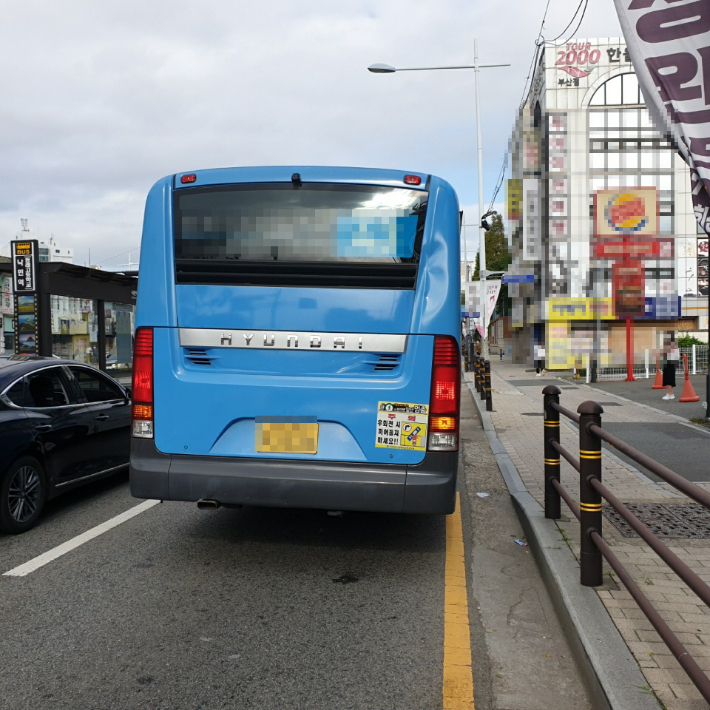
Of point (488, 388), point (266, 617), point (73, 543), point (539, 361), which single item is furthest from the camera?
point (539, 361)

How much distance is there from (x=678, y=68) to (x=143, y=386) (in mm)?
4336

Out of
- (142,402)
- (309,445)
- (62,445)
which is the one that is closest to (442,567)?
(309,445)

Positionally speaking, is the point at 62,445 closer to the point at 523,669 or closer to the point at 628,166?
the point at 523,669

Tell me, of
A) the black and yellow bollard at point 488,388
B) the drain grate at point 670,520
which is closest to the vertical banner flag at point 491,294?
the black and yellow bollard at point 488,388

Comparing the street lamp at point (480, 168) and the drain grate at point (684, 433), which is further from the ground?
the street lamp at point (480, 168)

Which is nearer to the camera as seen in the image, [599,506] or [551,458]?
[599,506]

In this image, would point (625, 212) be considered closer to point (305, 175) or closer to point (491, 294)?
point (491, 294)

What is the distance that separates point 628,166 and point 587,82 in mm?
5116

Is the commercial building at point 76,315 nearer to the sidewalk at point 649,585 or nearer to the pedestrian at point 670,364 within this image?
the sidewalk at point 649,585

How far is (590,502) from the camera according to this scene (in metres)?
3.99

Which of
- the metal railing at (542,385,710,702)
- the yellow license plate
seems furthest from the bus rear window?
the metal railing at (542,385,710,702)

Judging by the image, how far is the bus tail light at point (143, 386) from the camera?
184 inches

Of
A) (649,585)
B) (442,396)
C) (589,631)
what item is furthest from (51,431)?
(649,585)

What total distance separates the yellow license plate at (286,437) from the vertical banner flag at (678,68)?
3257 mm
